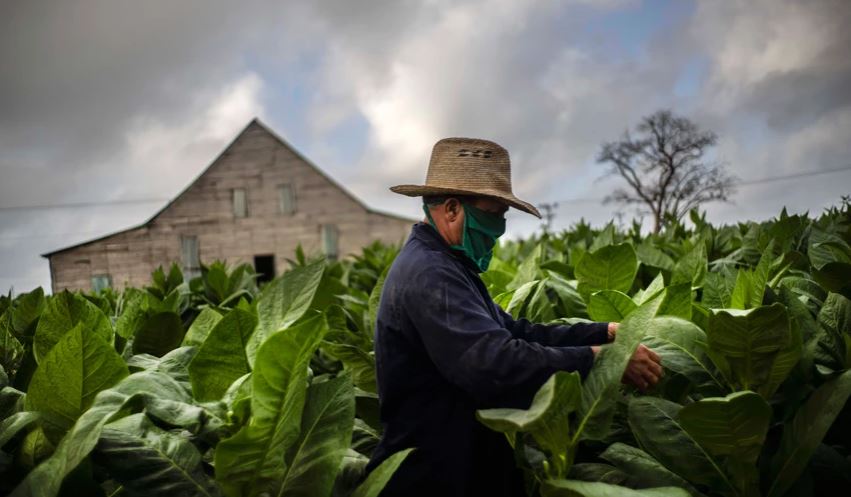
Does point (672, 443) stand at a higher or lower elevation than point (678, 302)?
lower

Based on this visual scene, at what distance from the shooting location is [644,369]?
4.97 feet

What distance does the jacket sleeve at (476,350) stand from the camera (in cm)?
151

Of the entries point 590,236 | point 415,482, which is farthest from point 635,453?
point 590,236

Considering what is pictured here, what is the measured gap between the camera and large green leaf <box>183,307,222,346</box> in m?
1.97

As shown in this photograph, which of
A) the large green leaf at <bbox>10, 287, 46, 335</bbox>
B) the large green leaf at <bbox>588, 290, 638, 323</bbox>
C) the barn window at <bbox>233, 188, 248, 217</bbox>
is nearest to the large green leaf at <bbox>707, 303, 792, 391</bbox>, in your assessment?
the large green leaf at <bbox>588, 290, 638, 323</bbox>

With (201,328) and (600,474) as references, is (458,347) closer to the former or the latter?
(600,474)

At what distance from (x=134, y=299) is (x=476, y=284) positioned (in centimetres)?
153

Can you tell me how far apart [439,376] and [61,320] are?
42.9 inches

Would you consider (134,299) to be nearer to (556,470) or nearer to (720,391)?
(556,470)

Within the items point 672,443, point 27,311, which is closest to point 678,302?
point 672,443

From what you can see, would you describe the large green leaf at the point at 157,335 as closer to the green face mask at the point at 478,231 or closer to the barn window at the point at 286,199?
the green face mask at the point at 478,231

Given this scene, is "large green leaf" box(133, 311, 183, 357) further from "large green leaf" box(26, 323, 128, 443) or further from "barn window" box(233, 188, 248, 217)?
"barn window" box(233, 188, 248, 217)

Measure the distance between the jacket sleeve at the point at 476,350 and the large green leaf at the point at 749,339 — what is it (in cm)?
30

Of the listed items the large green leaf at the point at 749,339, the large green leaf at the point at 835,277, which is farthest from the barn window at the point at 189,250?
the large green leaf at the point at 749,339
